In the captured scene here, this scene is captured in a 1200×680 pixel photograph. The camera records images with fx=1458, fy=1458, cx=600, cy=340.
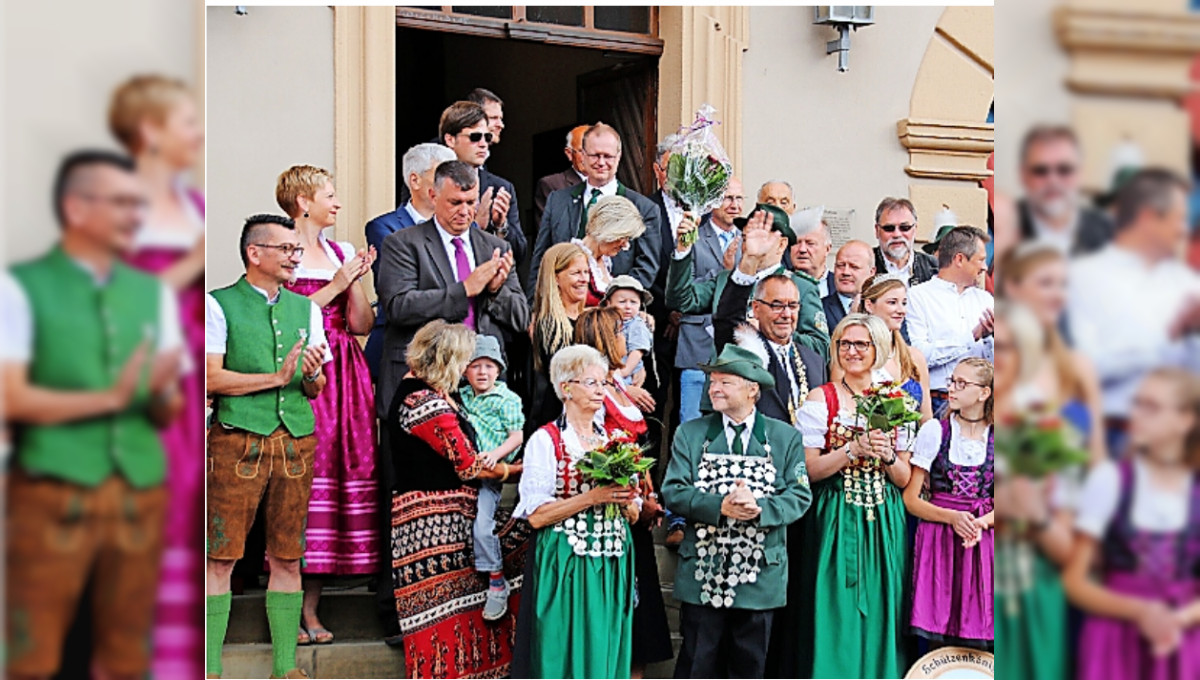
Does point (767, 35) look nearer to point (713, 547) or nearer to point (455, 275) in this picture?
point (455, 275)

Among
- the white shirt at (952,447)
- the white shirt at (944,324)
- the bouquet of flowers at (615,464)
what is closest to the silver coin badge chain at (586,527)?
the bouquet of flowers at (615,464)

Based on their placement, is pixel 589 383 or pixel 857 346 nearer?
pixel 589 383

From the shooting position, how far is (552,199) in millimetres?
6699

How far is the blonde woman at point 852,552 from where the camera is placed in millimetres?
5695

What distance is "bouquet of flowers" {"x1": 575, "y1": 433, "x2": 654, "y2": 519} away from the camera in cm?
526

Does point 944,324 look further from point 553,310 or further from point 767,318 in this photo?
point 553,310

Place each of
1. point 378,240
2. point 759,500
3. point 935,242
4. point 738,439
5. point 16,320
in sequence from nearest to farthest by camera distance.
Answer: point 16,320, point 759,500, point 738,439, point 378,240, point 935,242

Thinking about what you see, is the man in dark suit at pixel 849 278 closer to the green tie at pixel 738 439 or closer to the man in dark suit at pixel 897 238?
the man in dark suit at pixel 897 238

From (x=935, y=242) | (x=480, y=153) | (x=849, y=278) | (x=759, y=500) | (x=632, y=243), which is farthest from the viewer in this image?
(x=935, y=242)

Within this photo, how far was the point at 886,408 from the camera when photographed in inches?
220

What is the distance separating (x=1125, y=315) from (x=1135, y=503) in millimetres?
186

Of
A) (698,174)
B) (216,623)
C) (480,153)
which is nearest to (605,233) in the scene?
(698,174)

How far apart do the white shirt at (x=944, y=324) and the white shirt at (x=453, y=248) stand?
2008 mm

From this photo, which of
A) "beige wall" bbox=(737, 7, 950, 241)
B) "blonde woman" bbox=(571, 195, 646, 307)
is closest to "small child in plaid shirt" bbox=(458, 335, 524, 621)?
"blonde woman" bbox=(571, 195, 646, 307)
